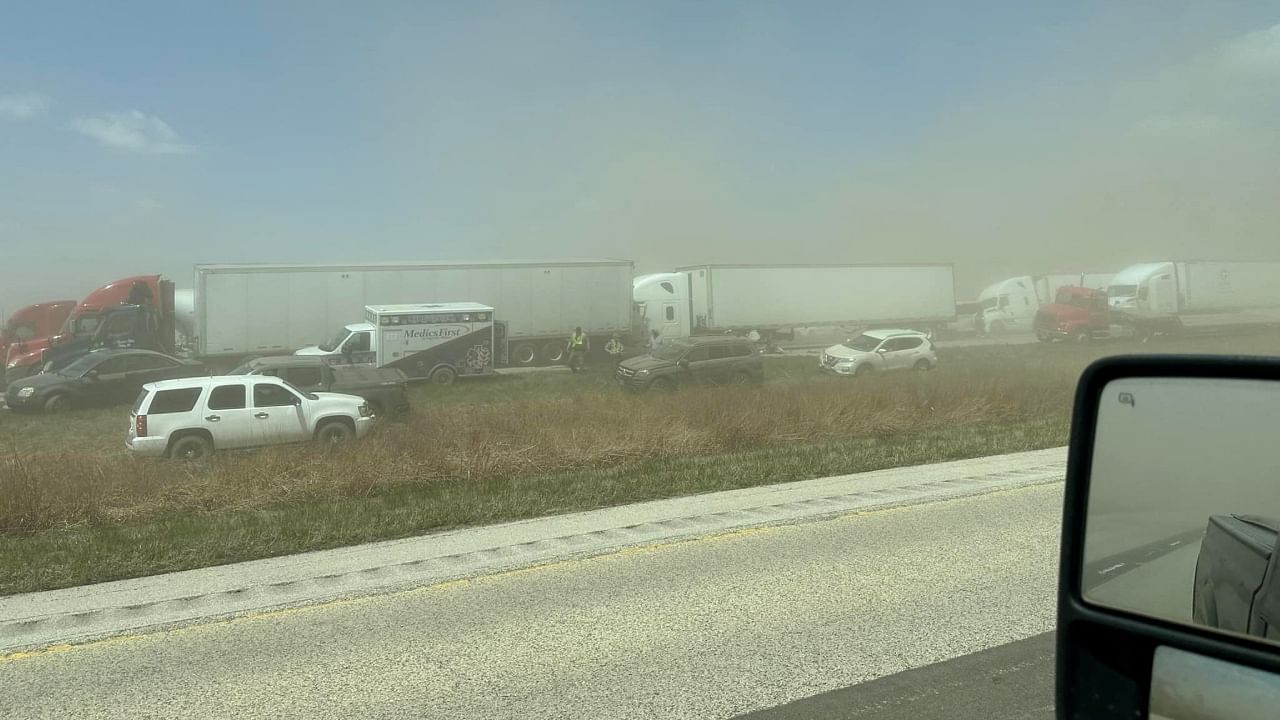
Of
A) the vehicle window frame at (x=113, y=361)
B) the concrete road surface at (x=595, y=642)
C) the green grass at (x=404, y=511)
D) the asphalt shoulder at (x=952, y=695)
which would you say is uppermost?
the vehicle window frame at (x=113, y=361)

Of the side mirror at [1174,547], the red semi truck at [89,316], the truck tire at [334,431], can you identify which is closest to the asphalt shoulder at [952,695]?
the side mirror at [1174,547]

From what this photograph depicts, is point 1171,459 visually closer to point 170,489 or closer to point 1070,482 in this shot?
point 1070,482

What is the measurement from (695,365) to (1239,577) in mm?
22407

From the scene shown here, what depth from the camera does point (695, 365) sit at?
24188mm

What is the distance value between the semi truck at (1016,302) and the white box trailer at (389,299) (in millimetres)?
21322

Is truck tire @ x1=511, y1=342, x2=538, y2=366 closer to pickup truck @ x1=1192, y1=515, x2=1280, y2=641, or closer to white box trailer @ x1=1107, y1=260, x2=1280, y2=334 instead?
white box trailer @ x1=1107, y1=260, x2=1280, y2=334

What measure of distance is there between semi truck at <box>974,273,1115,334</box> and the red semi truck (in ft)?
119

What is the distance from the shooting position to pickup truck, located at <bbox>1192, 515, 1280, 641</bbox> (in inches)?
66.7

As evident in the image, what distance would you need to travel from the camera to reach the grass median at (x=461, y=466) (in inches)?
350

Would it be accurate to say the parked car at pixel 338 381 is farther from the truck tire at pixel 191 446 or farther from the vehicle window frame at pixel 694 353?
the vehicle window frame at pixel 694 353

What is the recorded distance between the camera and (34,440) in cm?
1867

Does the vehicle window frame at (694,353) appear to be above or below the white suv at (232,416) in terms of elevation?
above

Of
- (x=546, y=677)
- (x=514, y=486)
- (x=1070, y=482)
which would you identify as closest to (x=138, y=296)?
(x=514, y=486)

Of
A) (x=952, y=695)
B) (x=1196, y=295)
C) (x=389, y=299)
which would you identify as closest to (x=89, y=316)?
(x=389, y=299)
